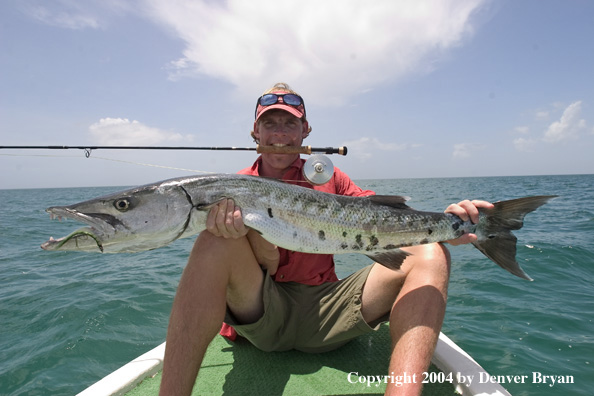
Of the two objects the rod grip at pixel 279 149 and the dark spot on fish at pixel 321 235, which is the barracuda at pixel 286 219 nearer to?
the dark spot on fish at pixel 321 235

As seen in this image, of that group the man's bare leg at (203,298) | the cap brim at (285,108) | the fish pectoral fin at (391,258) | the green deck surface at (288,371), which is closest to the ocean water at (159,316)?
the green deck surface at (288,371)

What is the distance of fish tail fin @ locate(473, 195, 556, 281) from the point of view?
10.0 ft

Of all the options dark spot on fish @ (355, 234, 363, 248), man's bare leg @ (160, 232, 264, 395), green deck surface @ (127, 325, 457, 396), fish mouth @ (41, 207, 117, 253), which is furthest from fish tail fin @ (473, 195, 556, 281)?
fish mouth @ (41, 207, 117, 253)

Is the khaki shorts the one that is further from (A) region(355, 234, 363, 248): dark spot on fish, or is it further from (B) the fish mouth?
(B) the fish mouth

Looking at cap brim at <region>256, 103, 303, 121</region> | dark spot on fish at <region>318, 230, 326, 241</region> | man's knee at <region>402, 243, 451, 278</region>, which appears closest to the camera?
man's knee at <region>402, 243, 451, 278</region>

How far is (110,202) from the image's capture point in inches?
102

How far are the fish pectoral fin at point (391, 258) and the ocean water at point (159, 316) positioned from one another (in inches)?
101

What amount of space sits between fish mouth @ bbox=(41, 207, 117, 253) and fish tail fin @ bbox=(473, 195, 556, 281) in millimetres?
3184

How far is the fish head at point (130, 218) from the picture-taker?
244 cm

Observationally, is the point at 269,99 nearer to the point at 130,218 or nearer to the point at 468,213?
the point at 130,218

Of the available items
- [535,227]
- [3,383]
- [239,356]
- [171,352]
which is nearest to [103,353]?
[3,383]

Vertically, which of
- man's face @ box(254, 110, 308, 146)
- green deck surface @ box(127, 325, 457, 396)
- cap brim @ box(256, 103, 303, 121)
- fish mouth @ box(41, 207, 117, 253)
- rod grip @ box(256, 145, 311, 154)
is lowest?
green deck surface @ box(127, 325, 457, 396)

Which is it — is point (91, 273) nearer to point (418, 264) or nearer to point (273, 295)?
point (273, 295)

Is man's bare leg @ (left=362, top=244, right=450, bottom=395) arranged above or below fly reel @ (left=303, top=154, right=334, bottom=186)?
below
